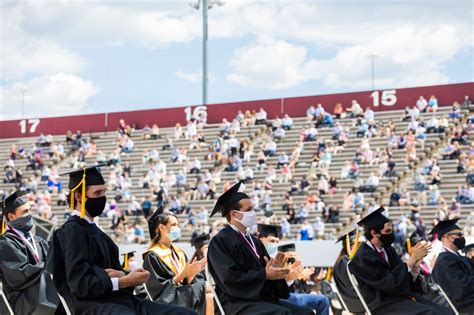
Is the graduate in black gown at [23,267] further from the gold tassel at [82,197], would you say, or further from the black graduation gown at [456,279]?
the black graduation gown at [456,279]

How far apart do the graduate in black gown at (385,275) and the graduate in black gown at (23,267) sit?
143 inches

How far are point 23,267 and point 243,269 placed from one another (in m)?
2.81

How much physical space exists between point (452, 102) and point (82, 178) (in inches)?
1239

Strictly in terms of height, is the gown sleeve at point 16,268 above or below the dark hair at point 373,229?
below

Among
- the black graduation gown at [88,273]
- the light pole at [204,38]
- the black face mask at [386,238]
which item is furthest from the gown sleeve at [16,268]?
the light pole at [204,38]

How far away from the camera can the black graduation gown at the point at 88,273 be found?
8.59 m

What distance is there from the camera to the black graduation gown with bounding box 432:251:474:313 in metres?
13.1

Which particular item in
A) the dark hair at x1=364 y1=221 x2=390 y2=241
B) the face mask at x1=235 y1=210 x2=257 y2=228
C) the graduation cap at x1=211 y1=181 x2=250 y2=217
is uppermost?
the graduation cap at x1=211 y1=181 x2=250 y2=217

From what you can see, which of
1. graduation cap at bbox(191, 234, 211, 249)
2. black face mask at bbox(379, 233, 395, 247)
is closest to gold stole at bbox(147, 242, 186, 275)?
graduation cap at bbox(191, 234, 211, 249)

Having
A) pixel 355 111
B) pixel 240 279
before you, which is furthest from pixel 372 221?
pixel 355 111

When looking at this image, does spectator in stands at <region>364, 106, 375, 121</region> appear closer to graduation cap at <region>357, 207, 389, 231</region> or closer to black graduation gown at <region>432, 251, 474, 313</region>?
black graduation gown at <region>432, 251, 474, 313</region>

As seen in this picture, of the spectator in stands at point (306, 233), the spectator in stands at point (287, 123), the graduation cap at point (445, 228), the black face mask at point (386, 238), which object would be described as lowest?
the spectator in stands at point (306, 233)

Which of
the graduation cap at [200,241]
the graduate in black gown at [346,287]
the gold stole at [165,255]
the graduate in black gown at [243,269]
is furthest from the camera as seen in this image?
the graduation cap at [200,241]

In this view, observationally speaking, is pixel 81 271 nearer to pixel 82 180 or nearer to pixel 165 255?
pixel 82 180
